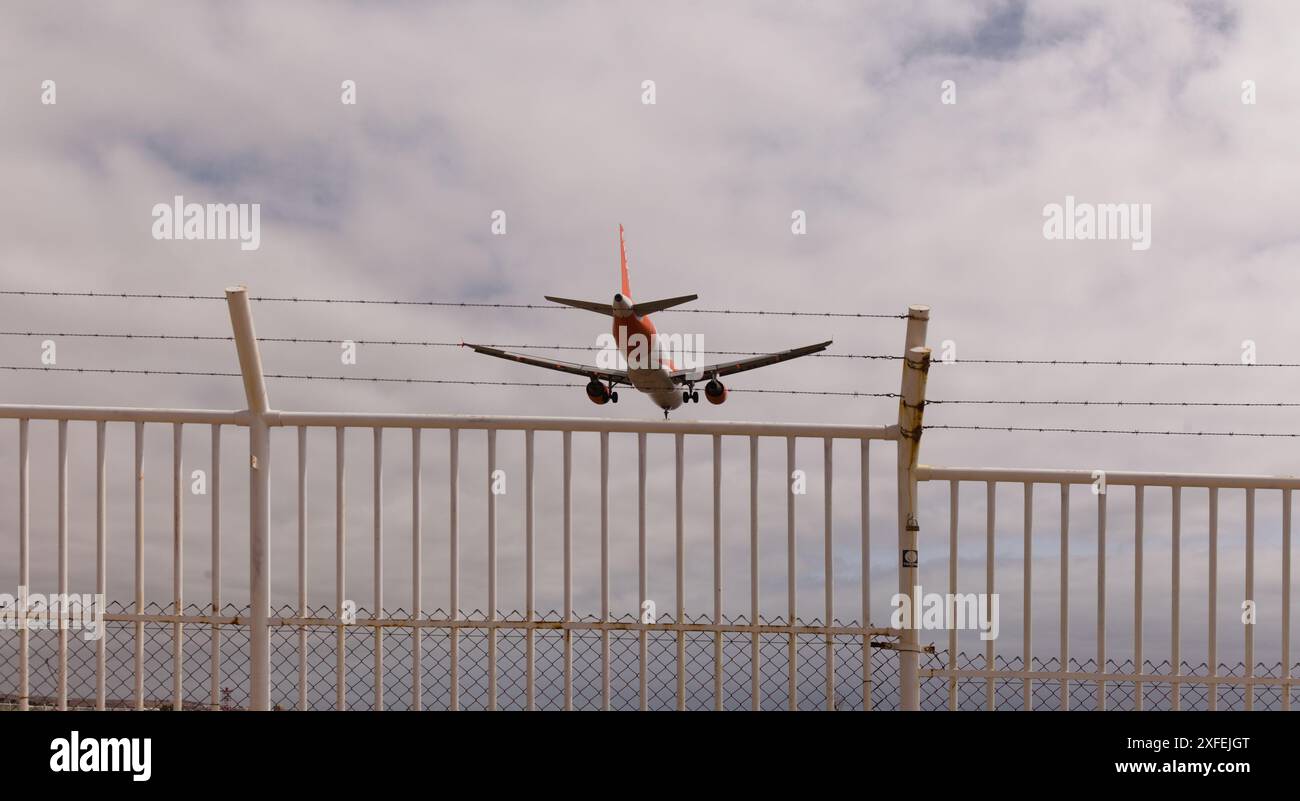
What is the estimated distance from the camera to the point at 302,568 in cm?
610

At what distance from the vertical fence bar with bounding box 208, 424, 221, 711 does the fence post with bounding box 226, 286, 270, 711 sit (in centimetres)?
19

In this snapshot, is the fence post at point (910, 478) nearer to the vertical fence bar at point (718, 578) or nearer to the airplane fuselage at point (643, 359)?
the vertical fence bar at point (718, 578)

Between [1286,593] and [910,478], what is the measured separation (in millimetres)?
2351

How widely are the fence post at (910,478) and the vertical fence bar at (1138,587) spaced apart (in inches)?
51.4

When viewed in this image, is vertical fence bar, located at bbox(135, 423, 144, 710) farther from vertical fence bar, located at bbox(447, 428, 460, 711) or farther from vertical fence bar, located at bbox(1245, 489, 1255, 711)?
vertical fence bar, located at bbox(1245, 489, 1255, 711)

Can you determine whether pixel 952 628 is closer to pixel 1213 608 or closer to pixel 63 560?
pixel 1213 608

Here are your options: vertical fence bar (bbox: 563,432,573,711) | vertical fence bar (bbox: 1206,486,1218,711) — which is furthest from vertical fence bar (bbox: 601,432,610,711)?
vertical fence bar (bbox: 1206,486,1218,711)

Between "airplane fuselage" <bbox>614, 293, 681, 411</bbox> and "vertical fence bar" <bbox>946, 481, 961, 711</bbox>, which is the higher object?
"airplane fuselage" <bbox>614, 293, 681, 411</bbox>

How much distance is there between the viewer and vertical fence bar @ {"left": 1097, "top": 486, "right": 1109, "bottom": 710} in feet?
20.0

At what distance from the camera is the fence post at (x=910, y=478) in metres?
6.08

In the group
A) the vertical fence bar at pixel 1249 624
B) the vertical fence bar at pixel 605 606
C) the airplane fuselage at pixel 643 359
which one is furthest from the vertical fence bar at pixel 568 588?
the airplane fuselage at pixel 643 359

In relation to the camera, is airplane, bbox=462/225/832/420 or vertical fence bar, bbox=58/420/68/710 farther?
airplane, bbox=462/225/832/420
